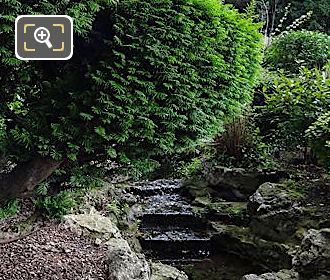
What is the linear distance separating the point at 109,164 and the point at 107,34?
712mm

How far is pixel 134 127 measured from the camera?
6.36 ft

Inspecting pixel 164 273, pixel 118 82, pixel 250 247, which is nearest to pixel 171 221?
pixel 250 247

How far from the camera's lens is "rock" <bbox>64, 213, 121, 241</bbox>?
392 cm

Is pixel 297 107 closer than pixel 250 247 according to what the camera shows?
No

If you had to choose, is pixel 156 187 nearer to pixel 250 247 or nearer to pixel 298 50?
pixel 250 247

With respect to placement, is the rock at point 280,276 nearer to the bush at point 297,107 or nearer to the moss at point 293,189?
the moss at point 293,189

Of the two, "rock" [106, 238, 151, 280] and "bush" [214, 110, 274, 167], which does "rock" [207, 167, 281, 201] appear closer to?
"bush" [214, 110, 274, 167]

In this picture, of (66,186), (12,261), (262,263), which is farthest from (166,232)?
(66,186)

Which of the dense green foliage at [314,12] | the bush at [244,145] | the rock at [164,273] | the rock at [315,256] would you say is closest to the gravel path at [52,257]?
the rock at [164,273]

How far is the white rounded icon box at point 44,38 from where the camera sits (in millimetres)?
1377

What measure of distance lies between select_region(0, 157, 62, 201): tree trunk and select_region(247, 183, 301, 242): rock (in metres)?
3.18

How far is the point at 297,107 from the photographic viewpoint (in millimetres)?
5211

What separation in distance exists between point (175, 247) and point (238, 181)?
125cm

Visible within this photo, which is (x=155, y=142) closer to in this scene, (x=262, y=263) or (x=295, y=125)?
(x=262, y=263)
